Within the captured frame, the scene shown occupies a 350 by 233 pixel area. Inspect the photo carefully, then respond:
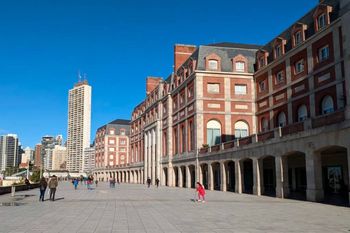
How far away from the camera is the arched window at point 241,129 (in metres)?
47.5

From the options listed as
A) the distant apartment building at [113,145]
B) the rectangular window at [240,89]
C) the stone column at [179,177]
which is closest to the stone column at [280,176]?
the rectangular window at [240,89]

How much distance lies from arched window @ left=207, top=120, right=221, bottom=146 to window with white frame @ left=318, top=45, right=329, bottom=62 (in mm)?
16934

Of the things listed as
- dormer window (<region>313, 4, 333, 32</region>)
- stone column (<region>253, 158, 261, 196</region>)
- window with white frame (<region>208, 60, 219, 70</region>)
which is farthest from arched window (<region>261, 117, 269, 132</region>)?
dormer window (<region>313, 4, 333, 32</region>)

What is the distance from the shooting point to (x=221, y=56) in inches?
1955

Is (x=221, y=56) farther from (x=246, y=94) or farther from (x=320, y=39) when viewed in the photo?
(x=320, y=39)

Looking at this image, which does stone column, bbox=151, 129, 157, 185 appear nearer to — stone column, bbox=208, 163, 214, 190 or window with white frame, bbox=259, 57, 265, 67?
stone column, bbox=208, 163, 214, 190

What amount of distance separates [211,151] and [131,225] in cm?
2992

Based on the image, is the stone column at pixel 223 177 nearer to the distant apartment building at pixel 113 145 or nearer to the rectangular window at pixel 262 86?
the rectangular window at pixel 262 86

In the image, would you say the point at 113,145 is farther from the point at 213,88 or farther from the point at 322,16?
the point at 322,16

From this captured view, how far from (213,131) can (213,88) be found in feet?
17.4

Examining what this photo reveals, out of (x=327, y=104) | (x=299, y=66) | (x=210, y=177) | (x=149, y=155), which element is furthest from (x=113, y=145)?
(x=327, y=104)

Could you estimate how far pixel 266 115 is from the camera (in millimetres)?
44438

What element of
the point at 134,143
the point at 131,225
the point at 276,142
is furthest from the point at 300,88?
the point at 134,143

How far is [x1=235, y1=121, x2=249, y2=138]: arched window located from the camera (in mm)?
47469
